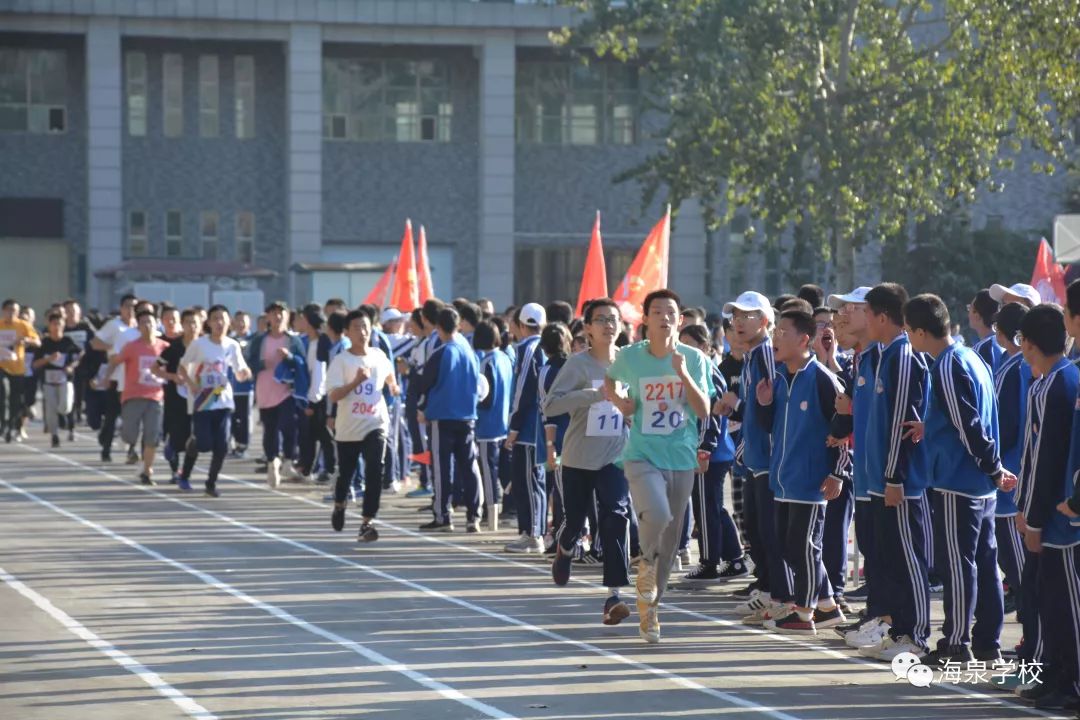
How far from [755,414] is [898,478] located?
1.90 metres

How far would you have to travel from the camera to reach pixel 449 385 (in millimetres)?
17562

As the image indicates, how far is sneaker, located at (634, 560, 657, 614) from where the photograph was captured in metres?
11.5

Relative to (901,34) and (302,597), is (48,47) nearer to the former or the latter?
(901,34)

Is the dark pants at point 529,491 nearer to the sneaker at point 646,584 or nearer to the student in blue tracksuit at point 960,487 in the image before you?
the sneaker at point 646,584

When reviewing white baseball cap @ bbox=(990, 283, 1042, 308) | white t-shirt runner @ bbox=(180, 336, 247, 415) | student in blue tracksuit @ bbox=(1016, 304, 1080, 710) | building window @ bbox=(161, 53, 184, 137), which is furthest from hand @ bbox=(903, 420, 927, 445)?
building window @ bbox=(161, 53, 184, 137)

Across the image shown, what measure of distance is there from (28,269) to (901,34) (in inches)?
1126

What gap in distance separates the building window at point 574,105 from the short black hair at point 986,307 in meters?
42.4

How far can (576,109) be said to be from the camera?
182 ft

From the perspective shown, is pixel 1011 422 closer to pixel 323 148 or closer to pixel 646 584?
pixel 646 584

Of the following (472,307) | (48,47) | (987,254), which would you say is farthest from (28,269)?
(472,307)

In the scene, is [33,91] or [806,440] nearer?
[806,440]

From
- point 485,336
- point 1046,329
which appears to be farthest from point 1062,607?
point 485,336

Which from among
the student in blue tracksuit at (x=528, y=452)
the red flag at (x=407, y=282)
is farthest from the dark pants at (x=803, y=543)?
the red flag at (x=407, y=282)

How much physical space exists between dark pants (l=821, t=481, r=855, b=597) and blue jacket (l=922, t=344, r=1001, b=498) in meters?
2.03
